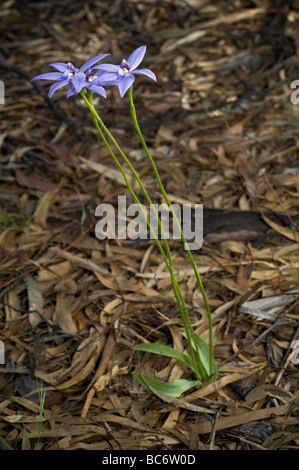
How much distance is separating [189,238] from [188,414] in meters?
0.72

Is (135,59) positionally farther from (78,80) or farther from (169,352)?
(169,352)

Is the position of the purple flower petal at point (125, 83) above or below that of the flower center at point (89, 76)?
below

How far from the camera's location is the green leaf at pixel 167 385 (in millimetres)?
1434

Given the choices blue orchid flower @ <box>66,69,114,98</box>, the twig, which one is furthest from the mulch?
blue orchid flower @ <box>66,69,114,98</box>

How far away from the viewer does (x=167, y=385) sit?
1441 mm

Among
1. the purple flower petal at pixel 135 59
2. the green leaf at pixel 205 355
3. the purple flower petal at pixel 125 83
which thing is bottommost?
the green leaf at pixel 205 355

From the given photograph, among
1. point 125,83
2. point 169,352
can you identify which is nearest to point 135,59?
point 125,83

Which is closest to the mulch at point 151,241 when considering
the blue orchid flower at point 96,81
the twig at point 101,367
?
the twig at point 101,367

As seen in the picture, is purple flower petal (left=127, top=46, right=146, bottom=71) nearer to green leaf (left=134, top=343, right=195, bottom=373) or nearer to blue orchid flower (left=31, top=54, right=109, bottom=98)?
blue orchid flower (left=31, top=54, right=109, bottom=98)

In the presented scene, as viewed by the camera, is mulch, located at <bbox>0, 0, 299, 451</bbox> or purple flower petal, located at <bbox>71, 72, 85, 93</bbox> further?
mulch, located at <bbox>0, 0, 299, 451</bbox>

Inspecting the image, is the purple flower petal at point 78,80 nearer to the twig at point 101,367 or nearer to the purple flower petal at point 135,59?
the purple flower petal at point 135,59

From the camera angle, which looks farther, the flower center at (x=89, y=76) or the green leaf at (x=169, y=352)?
the green leaf at (x=169, y=352)

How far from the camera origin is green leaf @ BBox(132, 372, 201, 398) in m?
1.43
